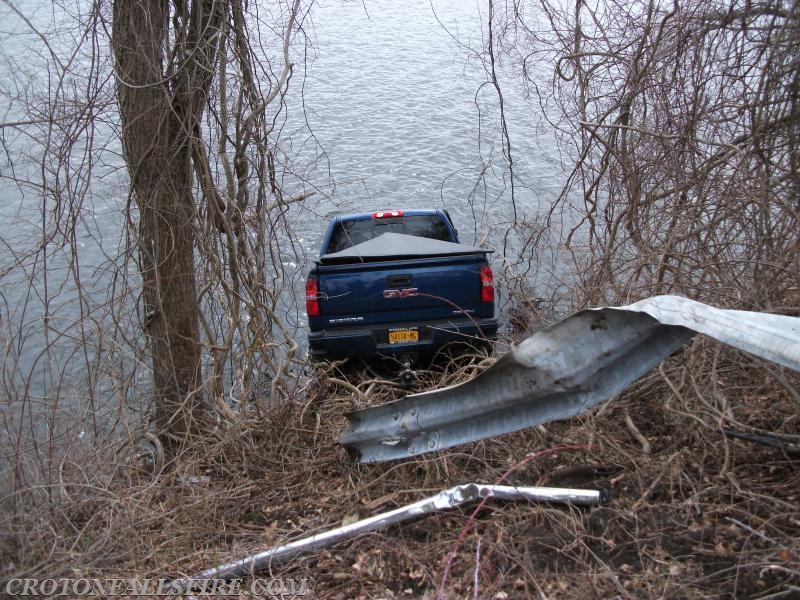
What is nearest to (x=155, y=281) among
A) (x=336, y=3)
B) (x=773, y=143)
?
(x=773, y=143)

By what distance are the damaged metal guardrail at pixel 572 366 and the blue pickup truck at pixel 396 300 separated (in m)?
4.13

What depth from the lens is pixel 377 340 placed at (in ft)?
29.6

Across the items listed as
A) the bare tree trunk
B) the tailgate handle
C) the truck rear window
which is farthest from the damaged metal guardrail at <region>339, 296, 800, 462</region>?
the truck rear window

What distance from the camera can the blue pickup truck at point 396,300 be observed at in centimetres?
880

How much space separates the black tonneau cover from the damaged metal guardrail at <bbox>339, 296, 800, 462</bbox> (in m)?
4.20

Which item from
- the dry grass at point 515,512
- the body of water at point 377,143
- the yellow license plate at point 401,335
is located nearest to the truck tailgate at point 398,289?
the yellow license plate at point 401,335

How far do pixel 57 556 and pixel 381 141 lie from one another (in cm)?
1753

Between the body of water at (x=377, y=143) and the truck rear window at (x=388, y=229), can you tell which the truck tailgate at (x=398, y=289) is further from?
the truck rear window at (x=388, y=229)

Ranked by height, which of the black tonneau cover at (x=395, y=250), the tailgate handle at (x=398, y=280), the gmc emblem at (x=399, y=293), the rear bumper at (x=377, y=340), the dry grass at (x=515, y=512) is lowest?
the rear bumper at (x=377, y=340)

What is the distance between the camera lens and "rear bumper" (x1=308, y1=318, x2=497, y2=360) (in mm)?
8961

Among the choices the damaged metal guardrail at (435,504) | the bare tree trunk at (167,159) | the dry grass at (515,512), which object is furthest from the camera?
the bare tree trunk at (167,159)

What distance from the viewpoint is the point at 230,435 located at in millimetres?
6145

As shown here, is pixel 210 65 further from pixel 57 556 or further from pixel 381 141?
pixel 381 141

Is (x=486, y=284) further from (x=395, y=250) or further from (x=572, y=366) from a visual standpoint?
(x=572, y=366)
